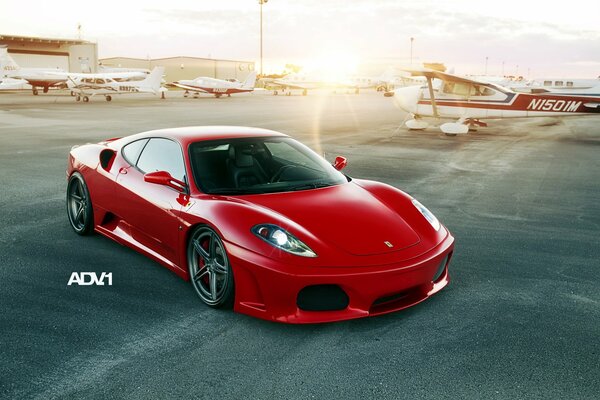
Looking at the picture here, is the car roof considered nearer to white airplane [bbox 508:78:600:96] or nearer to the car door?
the car door

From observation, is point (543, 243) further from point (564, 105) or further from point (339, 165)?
point (564, 105)

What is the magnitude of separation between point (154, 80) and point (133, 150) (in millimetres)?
46593

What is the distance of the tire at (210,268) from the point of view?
4195 mm

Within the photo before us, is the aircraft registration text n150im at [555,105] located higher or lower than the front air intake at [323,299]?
higher

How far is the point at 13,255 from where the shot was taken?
5.79m

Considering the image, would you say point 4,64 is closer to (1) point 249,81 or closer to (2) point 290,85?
(1) point 249,81

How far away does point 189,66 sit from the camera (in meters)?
123

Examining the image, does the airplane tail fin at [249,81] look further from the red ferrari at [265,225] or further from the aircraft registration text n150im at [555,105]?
the red ferrari at [265,225]

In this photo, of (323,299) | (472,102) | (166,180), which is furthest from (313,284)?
(472,102)

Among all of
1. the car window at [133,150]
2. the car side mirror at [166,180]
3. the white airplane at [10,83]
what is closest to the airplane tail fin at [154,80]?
the white airplane at [10,83]

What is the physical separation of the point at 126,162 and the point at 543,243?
15.2ft

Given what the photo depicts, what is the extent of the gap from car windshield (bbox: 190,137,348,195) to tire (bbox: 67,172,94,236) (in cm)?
176

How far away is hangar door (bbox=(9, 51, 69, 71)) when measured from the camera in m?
75.8

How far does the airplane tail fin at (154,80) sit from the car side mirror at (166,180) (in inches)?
1847
